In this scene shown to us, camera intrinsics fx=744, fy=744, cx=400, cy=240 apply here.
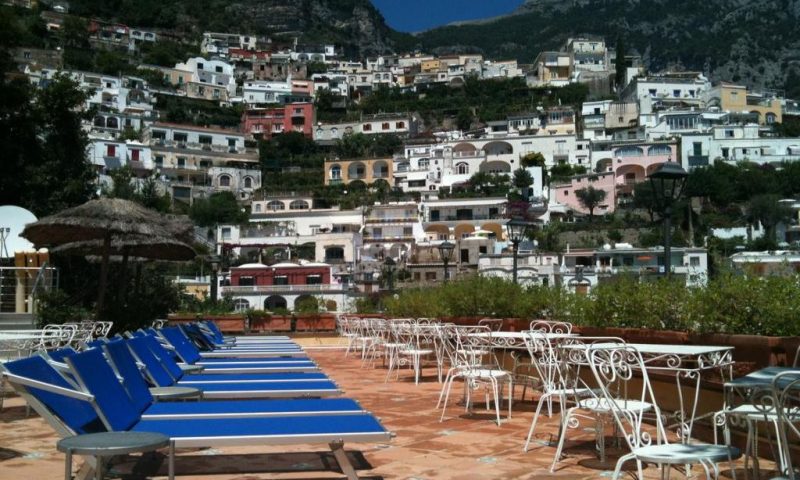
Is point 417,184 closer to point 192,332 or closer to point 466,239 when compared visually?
point 466,239

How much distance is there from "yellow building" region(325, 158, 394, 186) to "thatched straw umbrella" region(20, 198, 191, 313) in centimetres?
6283

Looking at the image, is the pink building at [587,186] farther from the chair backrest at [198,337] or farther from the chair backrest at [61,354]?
the chair backrest at [61,354]

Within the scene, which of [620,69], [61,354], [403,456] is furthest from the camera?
[620,69]

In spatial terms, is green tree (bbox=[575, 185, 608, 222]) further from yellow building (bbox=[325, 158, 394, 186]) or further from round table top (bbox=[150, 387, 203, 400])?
round table top (bbox=[150, 387, 203, 400])

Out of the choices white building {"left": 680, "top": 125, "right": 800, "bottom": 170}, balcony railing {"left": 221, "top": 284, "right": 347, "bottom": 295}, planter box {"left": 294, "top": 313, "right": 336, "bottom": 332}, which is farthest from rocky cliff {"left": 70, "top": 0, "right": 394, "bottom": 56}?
planter box {"left": 294, "top": 313, "right": 336, "bottom": 332}

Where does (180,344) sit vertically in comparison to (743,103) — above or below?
below

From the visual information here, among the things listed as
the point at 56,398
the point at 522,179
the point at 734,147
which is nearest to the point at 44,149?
the point at 56,398

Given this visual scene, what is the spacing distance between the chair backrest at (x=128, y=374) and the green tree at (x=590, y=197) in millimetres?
60741

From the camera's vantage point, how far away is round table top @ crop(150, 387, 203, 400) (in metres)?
4.75

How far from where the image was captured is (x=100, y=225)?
959 cm

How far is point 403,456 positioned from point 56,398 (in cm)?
221

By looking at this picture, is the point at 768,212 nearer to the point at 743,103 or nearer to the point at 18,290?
the point at 743,103

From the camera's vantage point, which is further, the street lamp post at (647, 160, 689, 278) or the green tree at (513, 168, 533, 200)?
the green tree at (513, 168, 533, 200)

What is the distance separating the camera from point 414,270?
49500 millimetres
